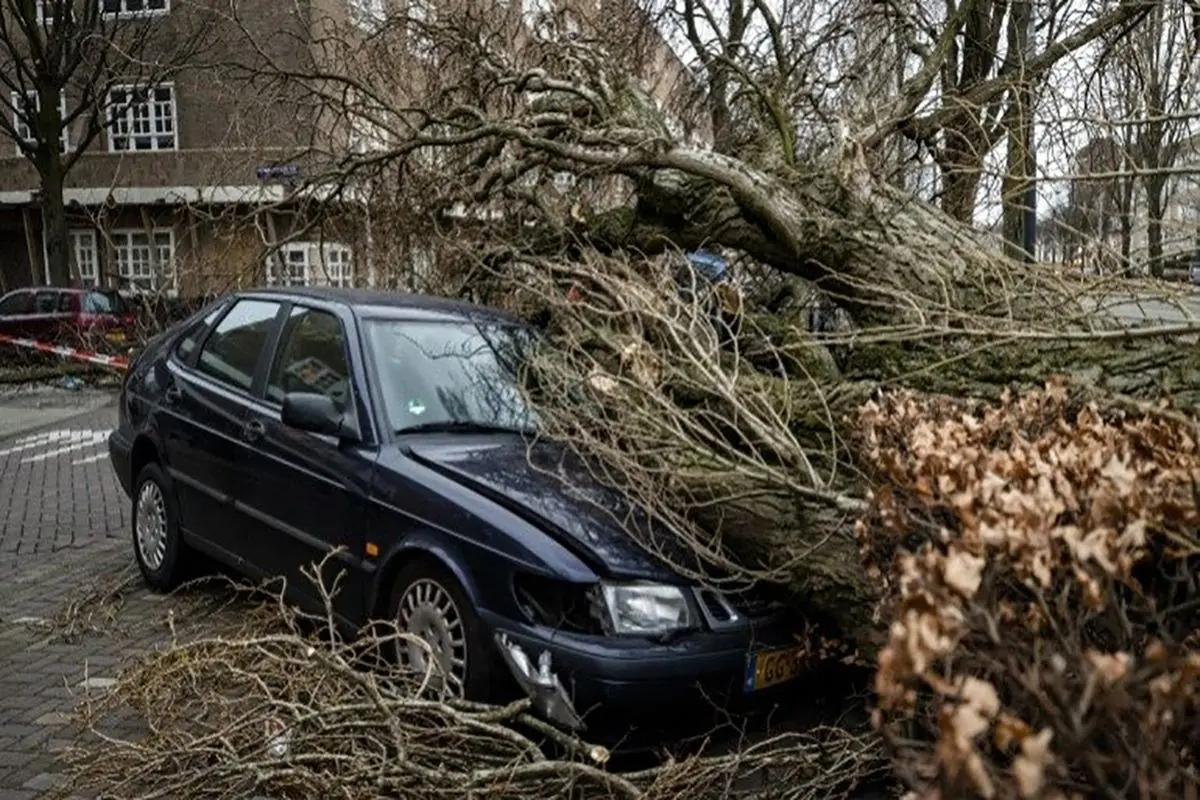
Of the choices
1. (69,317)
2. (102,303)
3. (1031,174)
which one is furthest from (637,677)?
(69,317)

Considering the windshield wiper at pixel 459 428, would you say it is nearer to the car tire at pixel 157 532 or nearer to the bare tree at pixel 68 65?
the car tire at pixel 157 532

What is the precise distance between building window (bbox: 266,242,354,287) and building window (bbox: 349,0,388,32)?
6.65 ft

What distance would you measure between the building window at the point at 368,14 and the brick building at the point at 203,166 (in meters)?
0.03

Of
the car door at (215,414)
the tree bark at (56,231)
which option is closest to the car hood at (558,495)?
the car door at (215,414)

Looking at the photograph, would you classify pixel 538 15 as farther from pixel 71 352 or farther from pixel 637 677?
pixel 71 352

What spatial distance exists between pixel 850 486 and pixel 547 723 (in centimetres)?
144

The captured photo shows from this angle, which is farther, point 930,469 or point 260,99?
point 260,99

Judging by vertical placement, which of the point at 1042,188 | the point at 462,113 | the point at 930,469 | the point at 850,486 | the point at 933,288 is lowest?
the point at 850,486

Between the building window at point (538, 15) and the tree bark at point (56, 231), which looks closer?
the building window at point (538, 15)

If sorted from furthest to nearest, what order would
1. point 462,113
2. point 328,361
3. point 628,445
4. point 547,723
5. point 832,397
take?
point 462,113 → point 328,361 → point 832,397 → point 628,445 → point 547,723

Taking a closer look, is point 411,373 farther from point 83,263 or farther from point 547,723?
point 83,263

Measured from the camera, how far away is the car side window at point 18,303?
61.3 feet

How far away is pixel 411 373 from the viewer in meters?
5.03

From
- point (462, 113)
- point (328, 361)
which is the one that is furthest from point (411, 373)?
point (462, 113)
